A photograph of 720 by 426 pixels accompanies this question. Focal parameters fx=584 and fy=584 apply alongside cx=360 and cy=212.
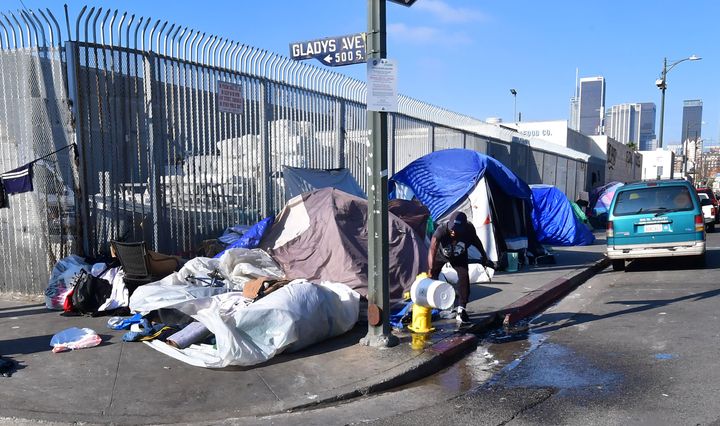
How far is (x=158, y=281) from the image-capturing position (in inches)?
293

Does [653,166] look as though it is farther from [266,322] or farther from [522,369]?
[266,322]

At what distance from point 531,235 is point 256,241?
744cm

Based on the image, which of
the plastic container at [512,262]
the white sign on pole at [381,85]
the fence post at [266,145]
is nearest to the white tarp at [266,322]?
the white sign on pole at [381,85]

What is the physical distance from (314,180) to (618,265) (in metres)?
6.84

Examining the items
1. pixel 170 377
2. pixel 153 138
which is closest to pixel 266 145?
pixel 153 138

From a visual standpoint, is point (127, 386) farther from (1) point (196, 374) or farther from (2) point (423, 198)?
(2) point (423, 198)

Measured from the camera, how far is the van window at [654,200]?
11.3 meters

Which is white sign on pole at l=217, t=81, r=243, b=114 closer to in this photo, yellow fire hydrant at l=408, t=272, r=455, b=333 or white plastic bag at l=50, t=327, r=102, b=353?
white plastic bag at l=50, t=327, r=102, b=353

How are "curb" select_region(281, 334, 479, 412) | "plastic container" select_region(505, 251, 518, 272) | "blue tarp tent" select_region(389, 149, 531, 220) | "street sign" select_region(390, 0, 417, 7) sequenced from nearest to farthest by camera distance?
"curb" select_region(281, 334, 479, 412)
"street sign" select_region(390, 0, 417, 7)
"plastic container" select_region(505, 251, 518, 272)
"blue tarp tent" select_region(389, 149, 531, 220)

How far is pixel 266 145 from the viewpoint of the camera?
10695 millimetres

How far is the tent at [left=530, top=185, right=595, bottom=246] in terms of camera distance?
1627cm

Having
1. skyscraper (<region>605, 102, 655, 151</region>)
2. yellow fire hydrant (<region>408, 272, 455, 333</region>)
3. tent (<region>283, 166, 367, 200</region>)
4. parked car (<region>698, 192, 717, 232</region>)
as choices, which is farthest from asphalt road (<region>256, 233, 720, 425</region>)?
skyscraper (<region>605, 102, 655, 151</region>)

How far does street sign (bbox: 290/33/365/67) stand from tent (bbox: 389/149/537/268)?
6023 mm

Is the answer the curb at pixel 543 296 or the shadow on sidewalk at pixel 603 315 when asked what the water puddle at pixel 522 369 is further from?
the curb at pixel 543 296
